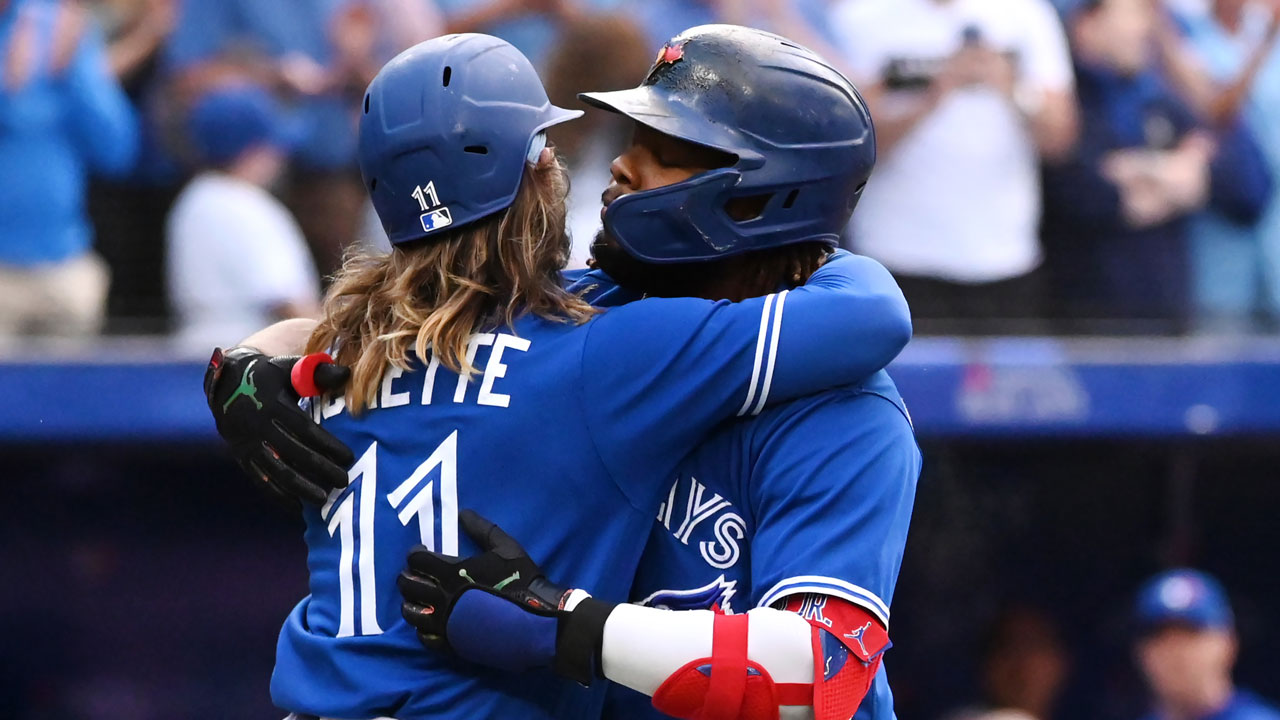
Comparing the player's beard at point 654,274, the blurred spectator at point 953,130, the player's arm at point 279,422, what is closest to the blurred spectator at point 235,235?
the blurred spectator at point 953,130

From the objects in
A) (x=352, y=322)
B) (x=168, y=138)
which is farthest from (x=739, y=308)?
(x=168, y=138)

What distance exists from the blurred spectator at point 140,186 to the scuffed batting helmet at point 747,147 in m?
3.02

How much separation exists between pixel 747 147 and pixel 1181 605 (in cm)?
368

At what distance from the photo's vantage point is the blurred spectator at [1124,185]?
520 centimetres

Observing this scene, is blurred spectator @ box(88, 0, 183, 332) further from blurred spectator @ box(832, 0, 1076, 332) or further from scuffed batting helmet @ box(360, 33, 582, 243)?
scuffed batting helmet @ box(360, 33, 582, 243)

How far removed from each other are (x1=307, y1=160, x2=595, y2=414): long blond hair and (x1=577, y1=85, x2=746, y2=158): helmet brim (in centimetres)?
14

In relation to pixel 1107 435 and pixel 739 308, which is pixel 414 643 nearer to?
pixel 739 308

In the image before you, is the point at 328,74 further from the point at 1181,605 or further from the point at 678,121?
the point at 1181,605

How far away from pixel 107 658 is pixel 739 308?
4310 millimetres

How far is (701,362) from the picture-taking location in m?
1.84

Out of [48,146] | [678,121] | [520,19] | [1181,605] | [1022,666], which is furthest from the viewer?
[1022,666]

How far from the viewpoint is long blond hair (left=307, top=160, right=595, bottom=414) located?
1.93m

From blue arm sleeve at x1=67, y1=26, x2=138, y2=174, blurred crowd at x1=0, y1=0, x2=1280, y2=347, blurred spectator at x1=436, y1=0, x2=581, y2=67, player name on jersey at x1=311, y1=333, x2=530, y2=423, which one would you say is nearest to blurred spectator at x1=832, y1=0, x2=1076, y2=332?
blurred crowd at x1=0, y1=0, x2=1280, y2=347

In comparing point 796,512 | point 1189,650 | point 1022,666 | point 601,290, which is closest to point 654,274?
point 601,290
